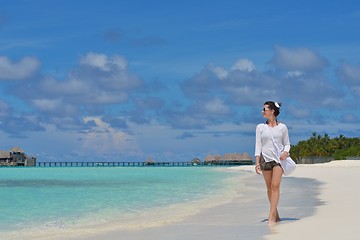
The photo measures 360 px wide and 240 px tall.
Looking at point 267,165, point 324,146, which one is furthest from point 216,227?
point 324,146

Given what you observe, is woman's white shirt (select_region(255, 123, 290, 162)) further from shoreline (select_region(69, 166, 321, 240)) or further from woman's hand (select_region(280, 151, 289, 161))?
shoreline (select_region(69, 166, 321, 240))

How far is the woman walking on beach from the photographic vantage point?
1079 centimetres

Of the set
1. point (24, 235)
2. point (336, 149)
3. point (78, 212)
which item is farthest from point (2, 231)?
point (336, 149)

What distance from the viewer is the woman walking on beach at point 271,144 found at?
1079 cm

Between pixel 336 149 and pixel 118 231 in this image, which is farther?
pixel 336 149

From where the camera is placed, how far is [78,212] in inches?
744

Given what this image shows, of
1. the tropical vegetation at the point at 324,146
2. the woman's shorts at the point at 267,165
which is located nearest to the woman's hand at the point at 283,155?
the woman's shorts at the point at 267,165

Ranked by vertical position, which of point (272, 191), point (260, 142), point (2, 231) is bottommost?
point (2, 231)

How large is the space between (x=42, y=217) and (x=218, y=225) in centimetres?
768

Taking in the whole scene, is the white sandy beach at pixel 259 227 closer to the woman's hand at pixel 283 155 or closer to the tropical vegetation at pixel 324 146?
the woman's hand at pixel 283 155

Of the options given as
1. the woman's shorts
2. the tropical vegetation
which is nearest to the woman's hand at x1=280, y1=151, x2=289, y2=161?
the woman's shorts

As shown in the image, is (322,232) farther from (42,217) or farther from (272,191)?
(42,217)

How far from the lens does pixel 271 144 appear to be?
10.8 metres

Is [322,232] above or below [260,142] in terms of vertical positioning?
below
